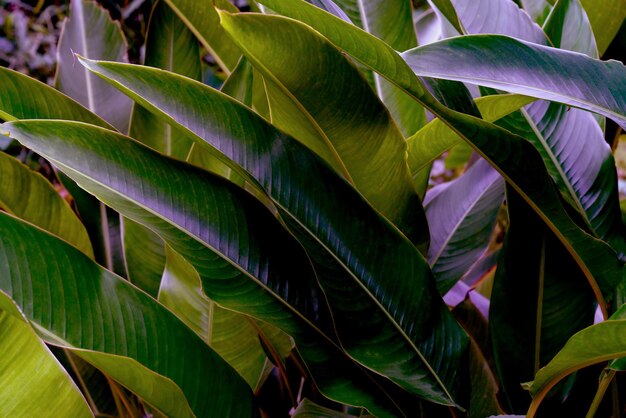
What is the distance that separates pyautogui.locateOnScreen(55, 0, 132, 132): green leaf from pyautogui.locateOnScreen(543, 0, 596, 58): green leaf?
0.62 metres

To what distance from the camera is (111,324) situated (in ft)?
1.90

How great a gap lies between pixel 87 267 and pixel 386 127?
319 mm

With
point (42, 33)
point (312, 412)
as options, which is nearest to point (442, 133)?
point (312, 412)

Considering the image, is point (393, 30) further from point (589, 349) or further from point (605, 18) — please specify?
point (589, 349)

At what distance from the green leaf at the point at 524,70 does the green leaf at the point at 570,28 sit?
22cm

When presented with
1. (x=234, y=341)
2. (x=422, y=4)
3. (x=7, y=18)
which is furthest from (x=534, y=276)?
(x=7, y=18)

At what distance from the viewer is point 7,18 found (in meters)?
2.11

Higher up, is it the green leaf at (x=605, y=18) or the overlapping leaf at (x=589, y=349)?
the green leaf at (x=605, y=18)

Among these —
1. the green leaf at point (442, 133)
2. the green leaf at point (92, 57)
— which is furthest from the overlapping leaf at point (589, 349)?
the green leaf at point (92, 57)

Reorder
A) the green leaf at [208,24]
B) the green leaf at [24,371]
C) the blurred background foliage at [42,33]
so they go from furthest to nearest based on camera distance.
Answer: the blurred background foliage at [42,33] → the green leaf at [208,24] → the green leaf at [24,371]

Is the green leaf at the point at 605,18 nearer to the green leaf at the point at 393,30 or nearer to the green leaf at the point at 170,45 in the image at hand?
the green leaf at the point at 393,30

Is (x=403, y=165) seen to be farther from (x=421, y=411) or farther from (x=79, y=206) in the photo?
(x=79, y=206)

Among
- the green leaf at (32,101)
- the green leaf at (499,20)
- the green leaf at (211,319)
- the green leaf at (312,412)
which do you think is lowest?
the green leaf at (312,412)

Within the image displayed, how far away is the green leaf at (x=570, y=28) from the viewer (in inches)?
30.7
